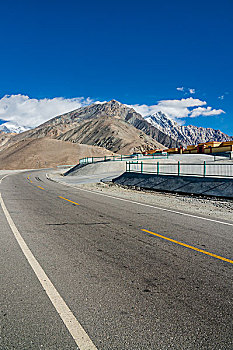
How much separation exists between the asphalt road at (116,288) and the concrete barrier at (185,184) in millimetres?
8132

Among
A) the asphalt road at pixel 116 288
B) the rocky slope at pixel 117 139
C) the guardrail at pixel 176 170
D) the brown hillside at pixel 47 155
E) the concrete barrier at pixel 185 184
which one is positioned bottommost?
the asphalt road at pixel 116 288

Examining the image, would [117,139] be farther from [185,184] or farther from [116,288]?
[116,288]

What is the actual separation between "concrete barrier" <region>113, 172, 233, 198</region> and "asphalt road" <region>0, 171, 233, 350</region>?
26.7 ft

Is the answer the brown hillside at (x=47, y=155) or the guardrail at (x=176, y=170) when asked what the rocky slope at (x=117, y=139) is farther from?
the guardrail at (x=176, y=170)

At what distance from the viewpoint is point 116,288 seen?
4.16 meters

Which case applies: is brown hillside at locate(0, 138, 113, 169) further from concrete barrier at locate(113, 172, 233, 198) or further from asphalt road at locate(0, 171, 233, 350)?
asphalt road at locate(0, 171, 233, 350)

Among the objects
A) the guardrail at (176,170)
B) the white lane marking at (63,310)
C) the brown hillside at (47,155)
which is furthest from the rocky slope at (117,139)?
the white lane marking at (63,310)

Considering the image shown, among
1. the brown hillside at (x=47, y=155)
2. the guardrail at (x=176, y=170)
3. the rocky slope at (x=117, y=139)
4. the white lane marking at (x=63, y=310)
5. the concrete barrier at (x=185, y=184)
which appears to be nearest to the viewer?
the white lane marking at (x=63, y=310)

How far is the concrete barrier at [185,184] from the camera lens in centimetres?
1557

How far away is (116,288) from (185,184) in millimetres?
14831

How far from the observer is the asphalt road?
3.00m

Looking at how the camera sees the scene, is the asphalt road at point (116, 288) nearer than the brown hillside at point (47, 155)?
Yes

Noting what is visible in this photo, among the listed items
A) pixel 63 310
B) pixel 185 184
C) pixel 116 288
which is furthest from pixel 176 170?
pixel 63 310

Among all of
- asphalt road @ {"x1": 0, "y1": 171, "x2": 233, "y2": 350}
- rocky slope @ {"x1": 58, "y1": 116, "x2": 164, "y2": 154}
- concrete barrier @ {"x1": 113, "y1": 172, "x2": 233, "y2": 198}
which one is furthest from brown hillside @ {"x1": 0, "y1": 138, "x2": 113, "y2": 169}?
asphalt road @ {"x1": 0, "y1": 171, "x2": 233, "y2": 350}
